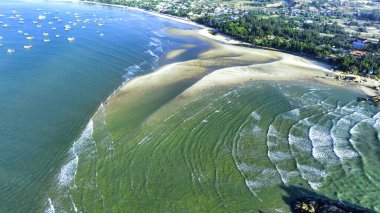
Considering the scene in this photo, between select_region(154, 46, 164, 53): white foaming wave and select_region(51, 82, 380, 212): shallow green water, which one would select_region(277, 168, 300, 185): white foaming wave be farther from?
select_region(154, 46, 164, 53): white foaming wave

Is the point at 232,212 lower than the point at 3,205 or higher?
higher

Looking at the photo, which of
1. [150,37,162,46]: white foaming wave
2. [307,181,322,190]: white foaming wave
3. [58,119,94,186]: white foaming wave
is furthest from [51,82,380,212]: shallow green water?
[150,37,162,46]: white foaming wave

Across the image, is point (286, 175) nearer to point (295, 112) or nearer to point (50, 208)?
point (295, 112)

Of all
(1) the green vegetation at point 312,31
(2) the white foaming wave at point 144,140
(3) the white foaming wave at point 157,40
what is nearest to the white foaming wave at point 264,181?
(2) the white foaming wave at point 144,140

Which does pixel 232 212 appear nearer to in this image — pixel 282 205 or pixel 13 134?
pixel 282 205

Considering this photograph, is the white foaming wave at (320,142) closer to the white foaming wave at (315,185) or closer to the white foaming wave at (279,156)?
the white foaming wave at (279,156)

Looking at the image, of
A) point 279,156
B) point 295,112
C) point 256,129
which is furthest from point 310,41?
point 279,156

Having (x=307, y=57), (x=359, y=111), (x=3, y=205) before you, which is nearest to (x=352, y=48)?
(x=307, y=57)
